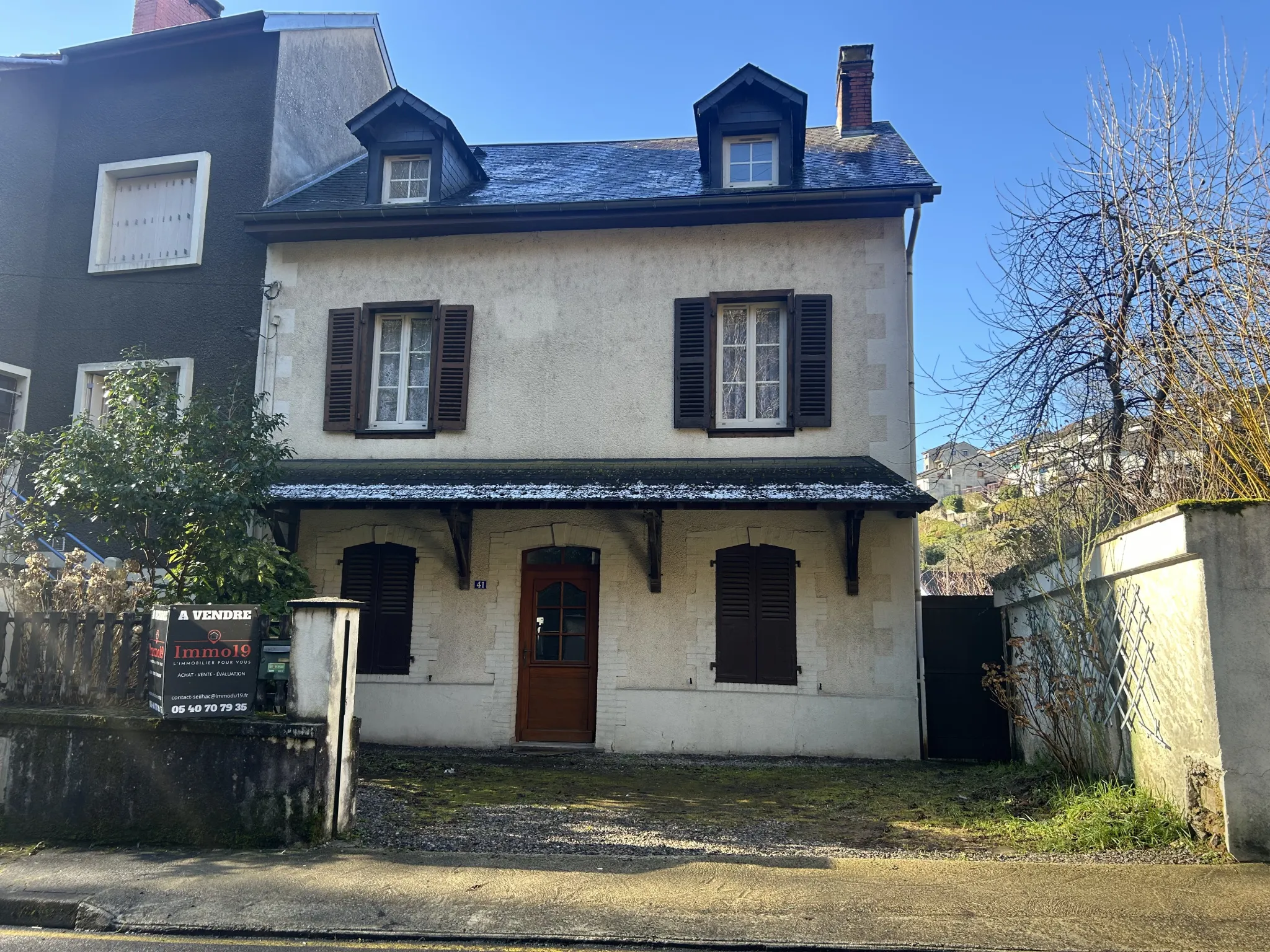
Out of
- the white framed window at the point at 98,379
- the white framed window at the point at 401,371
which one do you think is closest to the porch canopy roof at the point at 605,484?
the white framed window at the point at 401,371

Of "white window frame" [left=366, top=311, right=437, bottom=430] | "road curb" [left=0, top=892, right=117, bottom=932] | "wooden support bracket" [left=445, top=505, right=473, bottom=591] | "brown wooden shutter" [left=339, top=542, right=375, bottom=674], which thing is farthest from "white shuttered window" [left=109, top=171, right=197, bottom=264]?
"road curb" [left=0, top=892, right=117, bottom=932]

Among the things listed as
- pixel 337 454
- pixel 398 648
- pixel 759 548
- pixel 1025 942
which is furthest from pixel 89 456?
pixel 1025 942

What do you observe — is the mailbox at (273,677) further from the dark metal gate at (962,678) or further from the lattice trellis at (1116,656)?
the dark metal gate at (962,678)

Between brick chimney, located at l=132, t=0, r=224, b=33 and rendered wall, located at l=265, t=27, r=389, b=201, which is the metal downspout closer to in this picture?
rendered wall, located at l=265, t=27, r=389, b=201

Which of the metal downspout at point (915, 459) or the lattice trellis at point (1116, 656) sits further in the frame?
the metal downspout at point (915, 459)

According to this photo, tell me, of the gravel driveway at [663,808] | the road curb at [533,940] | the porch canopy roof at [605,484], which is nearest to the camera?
the road curb at [533,940]

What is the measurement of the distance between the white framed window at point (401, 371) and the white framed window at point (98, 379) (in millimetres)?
2377

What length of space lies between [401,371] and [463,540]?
2.39m

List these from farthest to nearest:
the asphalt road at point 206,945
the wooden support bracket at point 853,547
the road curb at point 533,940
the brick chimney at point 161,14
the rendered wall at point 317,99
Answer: the brick chimney at point 161,14, the rendered wall at point 317,99, the wooden support bracket at point 853,547, the asphalt road at point 206,945, the road curb at point 533,940

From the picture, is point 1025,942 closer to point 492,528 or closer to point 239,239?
point 492,528

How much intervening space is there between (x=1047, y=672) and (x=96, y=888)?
22.5ft

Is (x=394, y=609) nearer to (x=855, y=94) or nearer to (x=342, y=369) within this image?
(x=342, y=369)

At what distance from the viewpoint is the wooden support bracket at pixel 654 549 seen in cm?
988

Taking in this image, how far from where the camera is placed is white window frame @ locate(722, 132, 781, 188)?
1116cm
